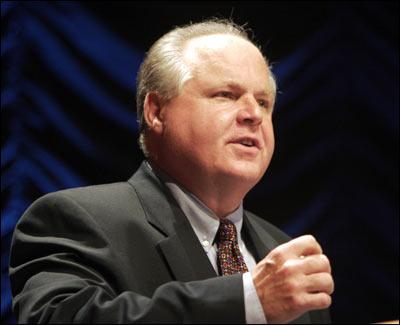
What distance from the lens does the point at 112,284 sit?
57.9 inches

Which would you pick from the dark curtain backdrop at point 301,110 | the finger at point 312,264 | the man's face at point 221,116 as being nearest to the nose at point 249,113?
the man's face at point 221,116

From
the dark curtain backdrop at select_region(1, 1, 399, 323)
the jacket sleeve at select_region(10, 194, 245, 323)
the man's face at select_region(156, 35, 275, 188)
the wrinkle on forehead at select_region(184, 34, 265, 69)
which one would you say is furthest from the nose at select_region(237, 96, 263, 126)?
the dark curtain backdrop at select_region(1, 1, 399, 323)

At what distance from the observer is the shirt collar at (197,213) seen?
172 cm

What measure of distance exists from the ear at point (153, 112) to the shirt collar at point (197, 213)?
14 centimetres

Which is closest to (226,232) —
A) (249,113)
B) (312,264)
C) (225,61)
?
(249,113)

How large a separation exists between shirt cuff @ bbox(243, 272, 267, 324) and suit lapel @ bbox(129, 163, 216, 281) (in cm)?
27

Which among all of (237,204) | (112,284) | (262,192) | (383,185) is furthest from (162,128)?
(383,185)

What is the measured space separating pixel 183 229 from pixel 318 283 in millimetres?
456

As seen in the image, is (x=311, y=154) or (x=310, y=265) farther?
(x=311, y=154)

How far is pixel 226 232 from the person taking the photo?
5.74ft

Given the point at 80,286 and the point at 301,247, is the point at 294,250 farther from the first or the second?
the point at 80,286

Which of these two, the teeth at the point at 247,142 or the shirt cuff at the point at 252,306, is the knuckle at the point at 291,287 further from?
the teeth at the point at 247,142

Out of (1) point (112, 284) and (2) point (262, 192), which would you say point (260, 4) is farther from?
(1) point (112, 284)

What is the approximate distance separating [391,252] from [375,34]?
831 millimetres
